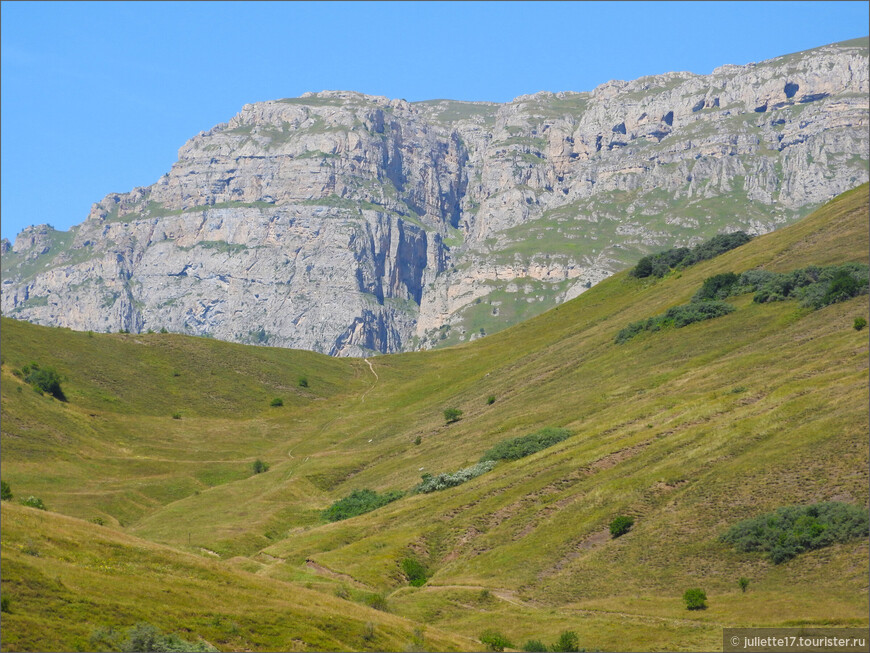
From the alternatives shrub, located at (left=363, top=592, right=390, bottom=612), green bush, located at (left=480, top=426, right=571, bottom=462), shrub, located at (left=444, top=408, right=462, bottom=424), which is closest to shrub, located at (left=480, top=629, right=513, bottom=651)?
shrub, located at (left=363, top=592, right=390, bottom=612)

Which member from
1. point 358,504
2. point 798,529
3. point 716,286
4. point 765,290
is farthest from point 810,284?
point 358,504

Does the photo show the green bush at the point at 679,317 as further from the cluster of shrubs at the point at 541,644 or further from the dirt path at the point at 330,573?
the cluster of shrubs at the point at 541,644

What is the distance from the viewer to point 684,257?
184500 millimetres

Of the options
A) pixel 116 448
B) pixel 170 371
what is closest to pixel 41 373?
pixel 116 448

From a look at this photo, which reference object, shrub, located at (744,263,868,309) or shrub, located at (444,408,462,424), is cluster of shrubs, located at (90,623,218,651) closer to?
shrub, located at (744,263,868,309)

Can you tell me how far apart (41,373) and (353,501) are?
66816 millimetres

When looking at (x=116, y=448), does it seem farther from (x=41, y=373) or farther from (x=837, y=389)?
(x=837, y=389)

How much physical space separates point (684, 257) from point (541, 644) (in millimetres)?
142798

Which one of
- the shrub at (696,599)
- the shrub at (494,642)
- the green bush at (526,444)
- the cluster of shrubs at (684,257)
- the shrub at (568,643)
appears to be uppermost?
the cluster of shrubs at (684,257)

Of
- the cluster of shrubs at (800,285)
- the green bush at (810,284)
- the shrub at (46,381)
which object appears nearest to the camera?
the green bush at (810,284)

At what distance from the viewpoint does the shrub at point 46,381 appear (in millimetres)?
141000

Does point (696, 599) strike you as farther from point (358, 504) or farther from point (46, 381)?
point (46, 381)

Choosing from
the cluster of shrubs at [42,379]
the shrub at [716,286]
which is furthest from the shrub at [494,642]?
the cluster of shrubs at [42,379]

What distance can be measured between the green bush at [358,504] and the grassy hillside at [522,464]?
261cm
